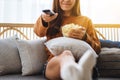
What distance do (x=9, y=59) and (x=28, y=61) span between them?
155mm

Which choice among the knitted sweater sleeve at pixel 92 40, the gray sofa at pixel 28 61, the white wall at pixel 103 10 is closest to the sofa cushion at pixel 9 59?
the gray sofa at pixel 28 61

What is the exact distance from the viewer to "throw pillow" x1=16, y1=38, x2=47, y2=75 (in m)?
1.67

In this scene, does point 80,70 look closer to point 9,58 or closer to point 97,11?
point 9,58

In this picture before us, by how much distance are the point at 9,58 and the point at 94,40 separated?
0.70m

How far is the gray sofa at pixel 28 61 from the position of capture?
1.61 metres

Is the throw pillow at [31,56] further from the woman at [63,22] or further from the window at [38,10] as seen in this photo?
the window at [38,10]

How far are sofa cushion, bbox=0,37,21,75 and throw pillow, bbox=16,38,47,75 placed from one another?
0.16 ft

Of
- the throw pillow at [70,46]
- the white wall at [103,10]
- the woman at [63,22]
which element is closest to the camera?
the throw pillow at [70,46]

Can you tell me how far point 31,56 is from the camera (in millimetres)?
1704

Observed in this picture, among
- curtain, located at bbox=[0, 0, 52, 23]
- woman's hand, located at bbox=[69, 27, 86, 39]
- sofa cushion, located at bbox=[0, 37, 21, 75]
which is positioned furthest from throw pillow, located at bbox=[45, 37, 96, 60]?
Answer: curtain, located at bbox=[0, 0, 52, 23]

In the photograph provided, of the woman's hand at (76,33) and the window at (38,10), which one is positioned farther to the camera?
the window at (38,10)

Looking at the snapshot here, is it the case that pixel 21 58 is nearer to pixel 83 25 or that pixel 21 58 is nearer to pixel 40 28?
pixel 40 28

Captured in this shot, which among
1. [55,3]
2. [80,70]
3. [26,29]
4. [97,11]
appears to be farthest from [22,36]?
[80,70]

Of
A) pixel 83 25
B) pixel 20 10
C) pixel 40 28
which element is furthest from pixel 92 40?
pixel 20 10
